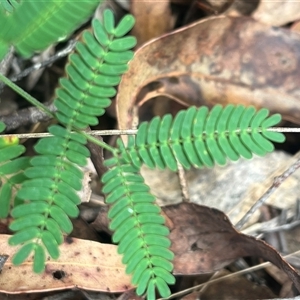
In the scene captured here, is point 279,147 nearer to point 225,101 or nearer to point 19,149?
point 225,101

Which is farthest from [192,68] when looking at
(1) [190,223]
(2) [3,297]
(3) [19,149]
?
(2) [3,297]

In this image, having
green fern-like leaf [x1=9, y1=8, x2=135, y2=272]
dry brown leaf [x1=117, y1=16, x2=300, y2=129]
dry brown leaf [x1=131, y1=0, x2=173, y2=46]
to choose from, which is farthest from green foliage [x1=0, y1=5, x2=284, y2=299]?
dry brown leaf [x1=131, y1=0, x2=173, y2=46]

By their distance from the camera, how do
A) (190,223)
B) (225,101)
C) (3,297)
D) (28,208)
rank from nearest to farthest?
(28,208), (3,297), (190,223), (225,101)

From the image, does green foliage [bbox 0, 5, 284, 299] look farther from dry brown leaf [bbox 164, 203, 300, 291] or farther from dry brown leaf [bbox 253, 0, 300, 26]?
dry brown leaf [bbox 253, 0, 300, 26]

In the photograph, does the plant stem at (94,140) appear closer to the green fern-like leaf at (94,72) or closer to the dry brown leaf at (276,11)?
the green fern-like leaf at (94,72)

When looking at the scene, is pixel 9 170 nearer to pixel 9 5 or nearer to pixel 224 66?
pixel 9 5

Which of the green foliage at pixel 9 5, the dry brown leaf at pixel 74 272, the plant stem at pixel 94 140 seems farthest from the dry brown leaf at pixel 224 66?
the green foliage at pixel 9 5
